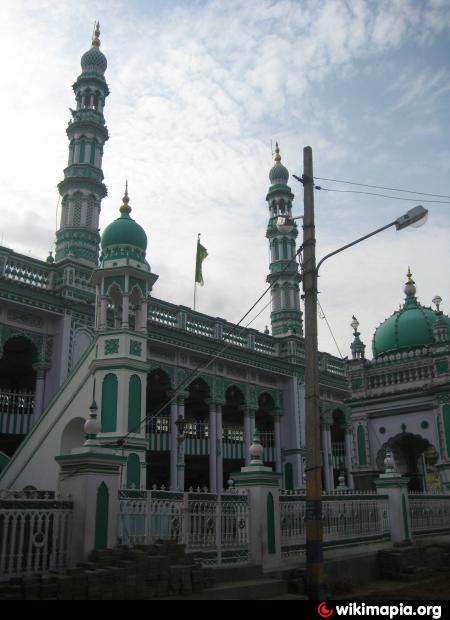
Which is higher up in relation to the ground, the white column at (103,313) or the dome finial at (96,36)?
the dome finial at (96,36)

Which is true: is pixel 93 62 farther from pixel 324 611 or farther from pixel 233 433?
pixel 324 611

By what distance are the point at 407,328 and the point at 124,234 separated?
14.4m

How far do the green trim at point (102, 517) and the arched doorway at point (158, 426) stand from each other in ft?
47.1

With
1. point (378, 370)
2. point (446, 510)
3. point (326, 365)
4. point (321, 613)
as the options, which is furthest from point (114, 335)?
point (326, 365)

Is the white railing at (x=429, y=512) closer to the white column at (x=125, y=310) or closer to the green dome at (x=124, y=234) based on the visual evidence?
the white column at (x=125, y=310)

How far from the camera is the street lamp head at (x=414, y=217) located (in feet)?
30.9

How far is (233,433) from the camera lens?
3073cm

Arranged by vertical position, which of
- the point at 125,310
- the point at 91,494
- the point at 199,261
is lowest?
the point at 91,494

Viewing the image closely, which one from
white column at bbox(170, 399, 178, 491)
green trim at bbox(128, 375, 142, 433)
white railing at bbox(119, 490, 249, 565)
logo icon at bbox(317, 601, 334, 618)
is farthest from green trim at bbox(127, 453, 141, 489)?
white column at bbox(170, 399, 178, 491)

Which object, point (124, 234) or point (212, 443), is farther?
point (212, 443)

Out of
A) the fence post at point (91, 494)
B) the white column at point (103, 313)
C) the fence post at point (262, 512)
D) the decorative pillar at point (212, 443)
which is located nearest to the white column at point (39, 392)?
the white column at point (103, 313)

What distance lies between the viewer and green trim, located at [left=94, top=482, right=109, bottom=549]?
8.65 meters

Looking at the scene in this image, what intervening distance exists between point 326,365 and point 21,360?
1713 cm

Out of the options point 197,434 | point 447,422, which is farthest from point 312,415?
point 197,434
